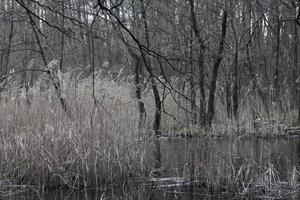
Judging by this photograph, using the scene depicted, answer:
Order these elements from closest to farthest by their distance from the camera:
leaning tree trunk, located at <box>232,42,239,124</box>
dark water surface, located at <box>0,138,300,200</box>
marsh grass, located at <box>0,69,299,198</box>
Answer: dark water surface, located at <box>0,138,300,200</box>
marsh grass, located at <box>0,69,299,198</box>
leaning tree trunk, located at <box>232,42,239,124</box>

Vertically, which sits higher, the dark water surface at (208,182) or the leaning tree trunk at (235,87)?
the leaning tree trunk at (235,87)

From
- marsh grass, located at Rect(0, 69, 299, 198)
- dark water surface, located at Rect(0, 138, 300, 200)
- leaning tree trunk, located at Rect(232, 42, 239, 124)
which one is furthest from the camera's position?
leaning tree trunk, located at Rect(232, 42, 239, 124)

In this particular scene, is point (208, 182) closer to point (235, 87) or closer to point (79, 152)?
point (79, 152)

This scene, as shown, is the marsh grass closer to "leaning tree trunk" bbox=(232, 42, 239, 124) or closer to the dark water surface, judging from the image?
the dark water surface

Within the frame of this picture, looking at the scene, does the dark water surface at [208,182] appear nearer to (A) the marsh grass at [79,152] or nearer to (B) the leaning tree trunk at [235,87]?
(A) the marsh grass at [79,152]

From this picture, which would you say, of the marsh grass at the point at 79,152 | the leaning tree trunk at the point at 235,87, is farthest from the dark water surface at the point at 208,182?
the leaning tree trunk at the point at 235,87

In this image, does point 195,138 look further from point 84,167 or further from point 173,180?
point 84,167

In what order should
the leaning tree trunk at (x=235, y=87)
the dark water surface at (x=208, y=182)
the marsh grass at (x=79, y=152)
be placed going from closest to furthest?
1. the dark water surface at (x=208, y=182)
2. the marsh grass at (x=79, y=152)
3. the leaning tree trunk at (x=235, y=87)

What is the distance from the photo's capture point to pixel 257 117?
30.2ft

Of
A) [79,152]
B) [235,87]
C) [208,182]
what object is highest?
[235,87]

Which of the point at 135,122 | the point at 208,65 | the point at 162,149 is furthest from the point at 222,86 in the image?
the point at 135,122

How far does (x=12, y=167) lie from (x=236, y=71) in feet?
22.9

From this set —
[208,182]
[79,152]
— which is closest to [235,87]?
[208,182]

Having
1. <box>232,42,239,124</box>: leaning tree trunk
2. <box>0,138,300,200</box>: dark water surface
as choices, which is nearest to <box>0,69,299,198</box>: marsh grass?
<box>0,138,300,200</box>: dark water surface
